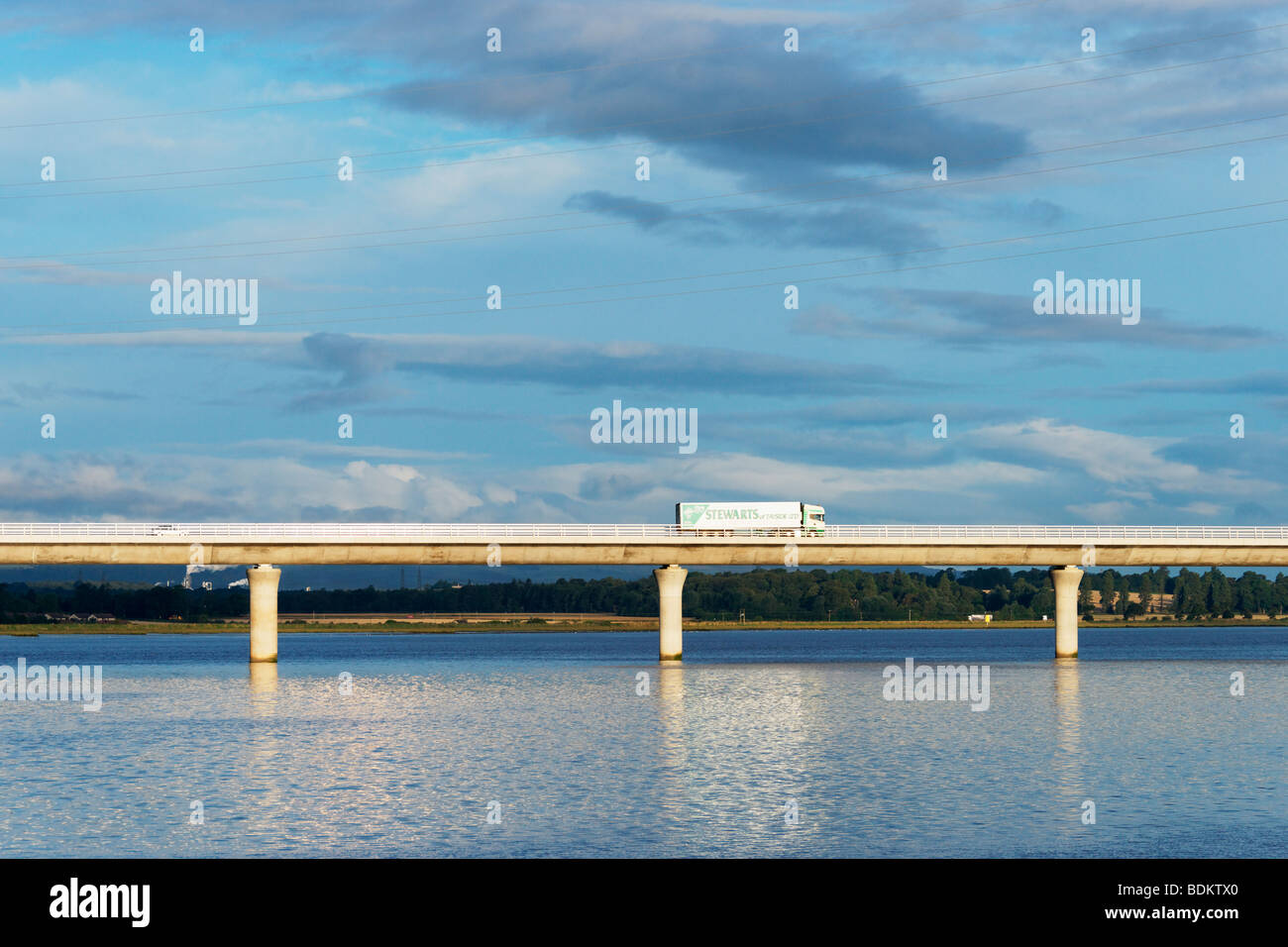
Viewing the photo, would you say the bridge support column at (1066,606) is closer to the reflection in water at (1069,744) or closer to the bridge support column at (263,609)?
the reflection in water at (1069,744)

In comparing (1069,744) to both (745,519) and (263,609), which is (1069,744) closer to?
(745,519)

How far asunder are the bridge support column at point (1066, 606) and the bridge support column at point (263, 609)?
6542cm

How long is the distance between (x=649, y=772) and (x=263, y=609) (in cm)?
7182

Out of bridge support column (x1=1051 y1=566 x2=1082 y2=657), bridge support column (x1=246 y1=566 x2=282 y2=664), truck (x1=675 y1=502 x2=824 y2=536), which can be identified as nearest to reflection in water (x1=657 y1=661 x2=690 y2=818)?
truck (x1=675 y1=502 x2=824 y2=536)

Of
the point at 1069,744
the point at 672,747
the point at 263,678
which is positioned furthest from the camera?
the point at 263,678

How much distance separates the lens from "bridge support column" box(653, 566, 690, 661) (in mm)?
112062

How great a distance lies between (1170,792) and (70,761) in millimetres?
37977

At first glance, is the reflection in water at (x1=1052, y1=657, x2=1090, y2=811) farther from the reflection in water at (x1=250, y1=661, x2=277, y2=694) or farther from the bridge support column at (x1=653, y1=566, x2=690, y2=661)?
the reflection in water at (x1=250, y1=661, x2=277, y2=694)

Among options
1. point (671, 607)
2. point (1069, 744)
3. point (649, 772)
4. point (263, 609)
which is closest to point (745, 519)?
point (671, 607)

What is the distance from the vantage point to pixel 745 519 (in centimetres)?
11375
